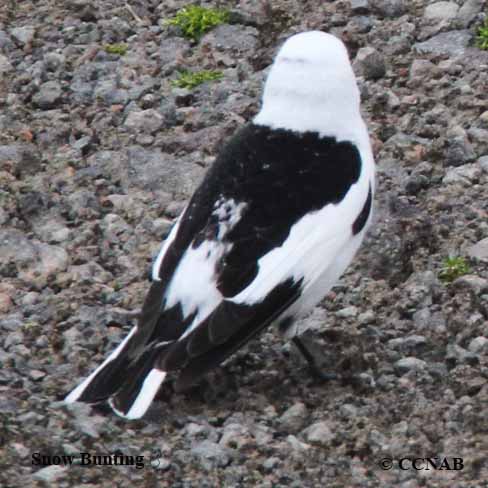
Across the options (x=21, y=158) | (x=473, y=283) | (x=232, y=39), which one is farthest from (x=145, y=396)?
(x=232, y=39)

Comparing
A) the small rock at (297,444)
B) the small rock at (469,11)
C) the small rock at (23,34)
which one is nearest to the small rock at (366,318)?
the small rock at (297,444)

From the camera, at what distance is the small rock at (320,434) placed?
6.63 meters

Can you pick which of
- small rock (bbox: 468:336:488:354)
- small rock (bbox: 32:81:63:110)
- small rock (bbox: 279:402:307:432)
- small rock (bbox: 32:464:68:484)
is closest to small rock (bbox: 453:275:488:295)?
small rock (bbox: 468:336:488:354)

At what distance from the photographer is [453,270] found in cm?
Answer: 764

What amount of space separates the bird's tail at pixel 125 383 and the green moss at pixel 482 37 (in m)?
3.29

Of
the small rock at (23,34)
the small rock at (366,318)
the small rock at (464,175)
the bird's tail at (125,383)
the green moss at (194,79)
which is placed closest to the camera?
the bird's tail at (125,383)

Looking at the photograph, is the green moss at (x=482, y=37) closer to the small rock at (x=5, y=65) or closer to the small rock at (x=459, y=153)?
the small rock at (x=459, y=153)

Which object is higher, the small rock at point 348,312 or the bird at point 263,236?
the bird at point 263,236

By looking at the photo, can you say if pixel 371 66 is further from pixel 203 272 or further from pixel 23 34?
pixel 203 272

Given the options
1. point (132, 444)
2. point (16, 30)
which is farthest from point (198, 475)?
point (16, 30)

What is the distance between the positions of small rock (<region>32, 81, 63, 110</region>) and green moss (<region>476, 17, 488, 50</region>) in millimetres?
2316

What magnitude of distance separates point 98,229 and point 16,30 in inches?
80.0

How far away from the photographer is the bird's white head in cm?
723

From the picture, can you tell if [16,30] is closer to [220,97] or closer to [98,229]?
[220,97]
